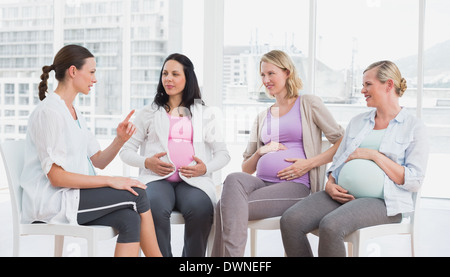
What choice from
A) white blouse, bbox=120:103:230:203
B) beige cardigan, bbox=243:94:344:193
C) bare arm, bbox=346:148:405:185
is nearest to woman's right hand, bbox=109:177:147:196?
white blouse, bbox=120:103:230:203

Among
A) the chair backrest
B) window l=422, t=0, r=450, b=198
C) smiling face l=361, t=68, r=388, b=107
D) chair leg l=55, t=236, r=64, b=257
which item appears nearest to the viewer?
the chair backrest

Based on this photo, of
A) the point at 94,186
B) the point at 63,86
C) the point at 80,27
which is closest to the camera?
the point at 94,186

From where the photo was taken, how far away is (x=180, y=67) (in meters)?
2.52

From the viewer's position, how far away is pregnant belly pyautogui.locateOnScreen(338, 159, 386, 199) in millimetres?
2047

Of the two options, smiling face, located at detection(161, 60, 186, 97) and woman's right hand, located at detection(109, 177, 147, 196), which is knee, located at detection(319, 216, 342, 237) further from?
smiling face, located at detection(161, 60, 186, 97)

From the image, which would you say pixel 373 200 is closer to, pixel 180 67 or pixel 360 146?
pixel 360 146

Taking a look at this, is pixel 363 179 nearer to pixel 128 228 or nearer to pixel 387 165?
pixel 387 165

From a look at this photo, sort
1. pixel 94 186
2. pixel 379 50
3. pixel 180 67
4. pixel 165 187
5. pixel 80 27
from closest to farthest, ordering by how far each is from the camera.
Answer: pixel 94 186, pixel 165 187, pixel 180 67, pixel 379 50, pixel 80 27

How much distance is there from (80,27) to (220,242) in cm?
420

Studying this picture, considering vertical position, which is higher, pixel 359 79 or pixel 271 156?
pixel 359 79

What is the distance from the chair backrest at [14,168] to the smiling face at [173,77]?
755 mm

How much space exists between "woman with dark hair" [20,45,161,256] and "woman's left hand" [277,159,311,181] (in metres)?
0.66
